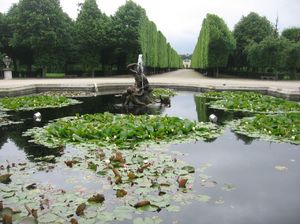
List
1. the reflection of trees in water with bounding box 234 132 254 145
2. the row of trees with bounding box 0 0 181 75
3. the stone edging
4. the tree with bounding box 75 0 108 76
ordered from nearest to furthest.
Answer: the reflection of trees in water with bounding box 234 132 254 145
the stone edging
the row of trees with bounding box 0 0 181 75
the tree with bounding box 75 0 108 76

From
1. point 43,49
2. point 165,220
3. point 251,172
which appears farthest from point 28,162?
point 43,49

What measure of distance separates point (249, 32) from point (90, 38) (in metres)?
21.2

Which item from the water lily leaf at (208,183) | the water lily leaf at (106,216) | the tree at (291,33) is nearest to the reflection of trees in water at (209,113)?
the water lily leaf at (208,183)

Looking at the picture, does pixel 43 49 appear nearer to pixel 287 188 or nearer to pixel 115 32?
pixel 115 32

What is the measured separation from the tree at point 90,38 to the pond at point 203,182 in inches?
1265

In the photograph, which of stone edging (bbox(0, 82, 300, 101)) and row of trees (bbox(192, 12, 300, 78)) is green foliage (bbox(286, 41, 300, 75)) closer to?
row of trees (bbox(192, 12, 300, 78))

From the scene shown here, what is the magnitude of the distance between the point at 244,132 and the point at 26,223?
20.8ft

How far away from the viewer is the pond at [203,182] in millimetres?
4270

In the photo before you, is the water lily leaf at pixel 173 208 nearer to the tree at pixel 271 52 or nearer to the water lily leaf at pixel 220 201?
the water lily leaf at pixel 220 201

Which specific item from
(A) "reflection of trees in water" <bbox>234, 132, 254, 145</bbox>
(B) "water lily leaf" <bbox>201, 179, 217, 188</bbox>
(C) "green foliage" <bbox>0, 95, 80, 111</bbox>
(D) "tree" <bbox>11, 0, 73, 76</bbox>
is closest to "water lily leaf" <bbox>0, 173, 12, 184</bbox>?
(B) "water lily leaf" <bbox>201, 179, 217, 188</bbox>

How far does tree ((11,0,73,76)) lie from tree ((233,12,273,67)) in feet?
74.2

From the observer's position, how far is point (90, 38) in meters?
39.0

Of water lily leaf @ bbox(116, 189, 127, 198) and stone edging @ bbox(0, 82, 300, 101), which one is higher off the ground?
stone edging @ bbox(0, 82, 300, 101)

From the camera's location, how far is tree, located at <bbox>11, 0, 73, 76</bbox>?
38062mm
